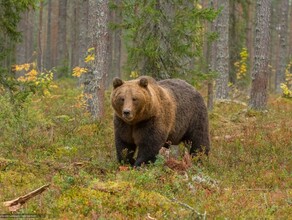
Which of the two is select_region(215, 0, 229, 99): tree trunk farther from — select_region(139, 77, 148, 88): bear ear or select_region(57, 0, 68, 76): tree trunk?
select_region(57, 0, 68, 76): tree trunk

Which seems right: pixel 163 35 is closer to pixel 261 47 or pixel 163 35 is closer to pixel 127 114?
pixel 261 47

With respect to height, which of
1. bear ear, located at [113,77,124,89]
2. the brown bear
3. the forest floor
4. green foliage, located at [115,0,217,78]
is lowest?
the forest floor

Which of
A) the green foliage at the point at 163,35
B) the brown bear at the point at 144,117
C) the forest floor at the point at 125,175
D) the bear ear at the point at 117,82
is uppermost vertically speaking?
the green foliage at the point at 163,35

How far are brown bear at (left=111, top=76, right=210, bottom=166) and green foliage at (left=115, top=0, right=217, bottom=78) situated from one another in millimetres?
2658

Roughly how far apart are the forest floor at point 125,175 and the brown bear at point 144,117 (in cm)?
38

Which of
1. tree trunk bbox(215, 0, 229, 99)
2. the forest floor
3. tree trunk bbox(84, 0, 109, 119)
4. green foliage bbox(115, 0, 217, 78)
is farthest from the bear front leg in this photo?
tree trunk bbox(215, 0, 229, 99)

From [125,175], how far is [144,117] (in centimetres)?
145

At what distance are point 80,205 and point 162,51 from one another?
7.19 m

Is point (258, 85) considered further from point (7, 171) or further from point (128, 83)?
point (7, 171)

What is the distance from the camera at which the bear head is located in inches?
339

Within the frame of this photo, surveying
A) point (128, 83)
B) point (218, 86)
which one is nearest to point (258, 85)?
point (218, 86)

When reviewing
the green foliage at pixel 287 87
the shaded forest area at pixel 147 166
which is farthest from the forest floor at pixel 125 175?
the green foliage at pixel 287 87

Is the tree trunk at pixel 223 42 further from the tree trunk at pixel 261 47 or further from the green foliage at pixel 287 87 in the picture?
the tree trunk at pixel 261 47

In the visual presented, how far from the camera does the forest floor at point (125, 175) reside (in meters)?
6.42
